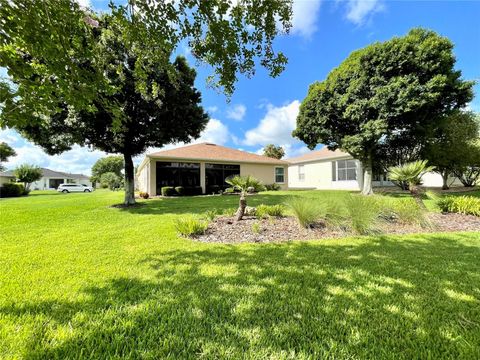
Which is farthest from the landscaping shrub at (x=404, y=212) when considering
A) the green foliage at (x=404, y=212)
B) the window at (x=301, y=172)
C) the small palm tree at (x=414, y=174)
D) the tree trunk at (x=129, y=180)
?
the window at (x=301, y=172)

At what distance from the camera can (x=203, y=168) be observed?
20938mm

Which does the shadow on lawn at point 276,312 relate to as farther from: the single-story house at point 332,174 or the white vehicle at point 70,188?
the white vehicle at point 70,188

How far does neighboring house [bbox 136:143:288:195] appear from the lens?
19172 mm

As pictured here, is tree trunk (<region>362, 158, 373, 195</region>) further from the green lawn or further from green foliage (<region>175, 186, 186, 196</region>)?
green foliage (<region>175, 186, 186, 196</region>)

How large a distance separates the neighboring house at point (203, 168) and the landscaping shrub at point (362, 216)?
15.4 meters

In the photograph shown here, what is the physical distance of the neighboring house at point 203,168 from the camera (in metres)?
19.2

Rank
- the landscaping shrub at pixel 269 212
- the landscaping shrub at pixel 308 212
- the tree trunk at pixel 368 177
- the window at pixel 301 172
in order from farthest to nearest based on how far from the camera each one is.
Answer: the window at pixel 301 172 → the tree trunk at pixel 368 177 → the landscaping shrub at pixel 269 212 → the landscaping shrub at pixel 308 212

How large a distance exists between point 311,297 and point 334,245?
255 centimetres

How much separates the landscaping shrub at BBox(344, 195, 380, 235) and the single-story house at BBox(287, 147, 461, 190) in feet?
57.9

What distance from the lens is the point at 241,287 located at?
9.96 ft

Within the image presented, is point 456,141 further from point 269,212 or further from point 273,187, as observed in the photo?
point 269,212

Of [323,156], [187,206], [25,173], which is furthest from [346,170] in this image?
[25,173]

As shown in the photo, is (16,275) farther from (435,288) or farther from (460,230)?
(460,230)

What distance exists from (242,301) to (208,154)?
1971 centimetres
